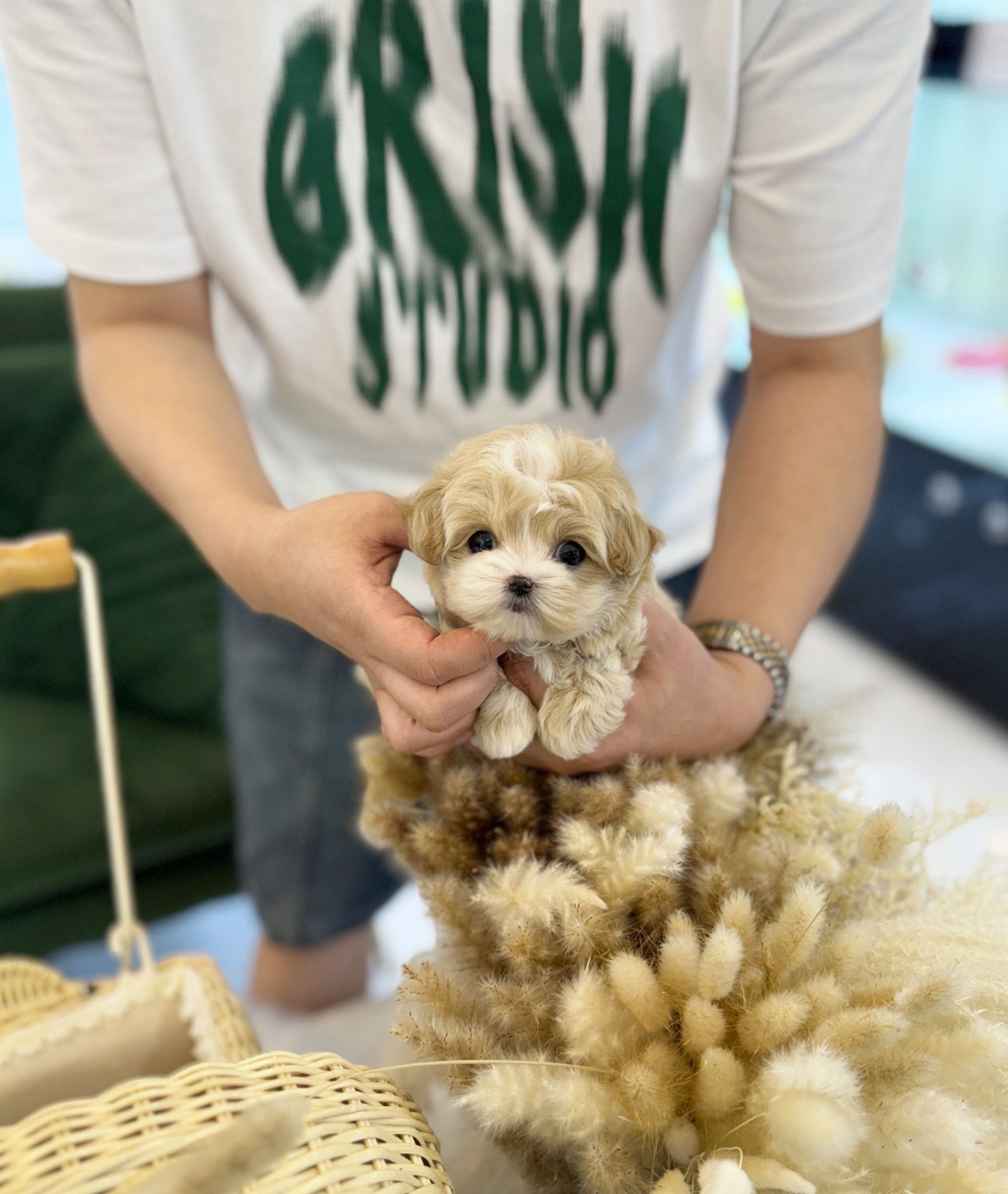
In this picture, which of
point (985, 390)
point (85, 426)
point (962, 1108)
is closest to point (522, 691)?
point (962, 1108)

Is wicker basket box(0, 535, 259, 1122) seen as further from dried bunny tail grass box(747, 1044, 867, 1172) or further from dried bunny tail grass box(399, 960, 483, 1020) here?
dried bunny tail grass box(747, 1044, 867, 1172)

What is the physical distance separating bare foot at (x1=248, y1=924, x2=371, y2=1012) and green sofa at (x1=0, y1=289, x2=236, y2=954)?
1.46 feet

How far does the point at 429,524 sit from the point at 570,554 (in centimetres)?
8

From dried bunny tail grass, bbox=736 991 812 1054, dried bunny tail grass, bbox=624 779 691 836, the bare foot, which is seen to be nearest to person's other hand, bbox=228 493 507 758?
dried bunny tail grass, bbox=624 779 691 836

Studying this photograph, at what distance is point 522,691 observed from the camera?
22.6 inches

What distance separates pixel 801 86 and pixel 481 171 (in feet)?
0.81

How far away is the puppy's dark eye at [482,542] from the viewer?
1.65 feet

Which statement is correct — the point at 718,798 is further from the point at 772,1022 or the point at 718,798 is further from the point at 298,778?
the point at 298,778

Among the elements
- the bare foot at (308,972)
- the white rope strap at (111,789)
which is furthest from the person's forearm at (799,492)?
the bare foot at (308,972)

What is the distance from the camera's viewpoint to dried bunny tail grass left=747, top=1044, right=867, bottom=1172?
1.25 ft

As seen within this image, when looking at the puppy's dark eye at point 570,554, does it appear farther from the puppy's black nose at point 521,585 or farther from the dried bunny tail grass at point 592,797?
the dried bunny tail grass at point 592,797

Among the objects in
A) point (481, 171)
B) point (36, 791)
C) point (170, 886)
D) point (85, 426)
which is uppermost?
point (481, 171)

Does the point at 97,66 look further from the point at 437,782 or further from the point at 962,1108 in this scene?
the point at 962,1108

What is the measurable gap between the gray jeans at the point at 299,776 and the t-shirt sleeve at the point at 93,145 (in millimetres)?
406
